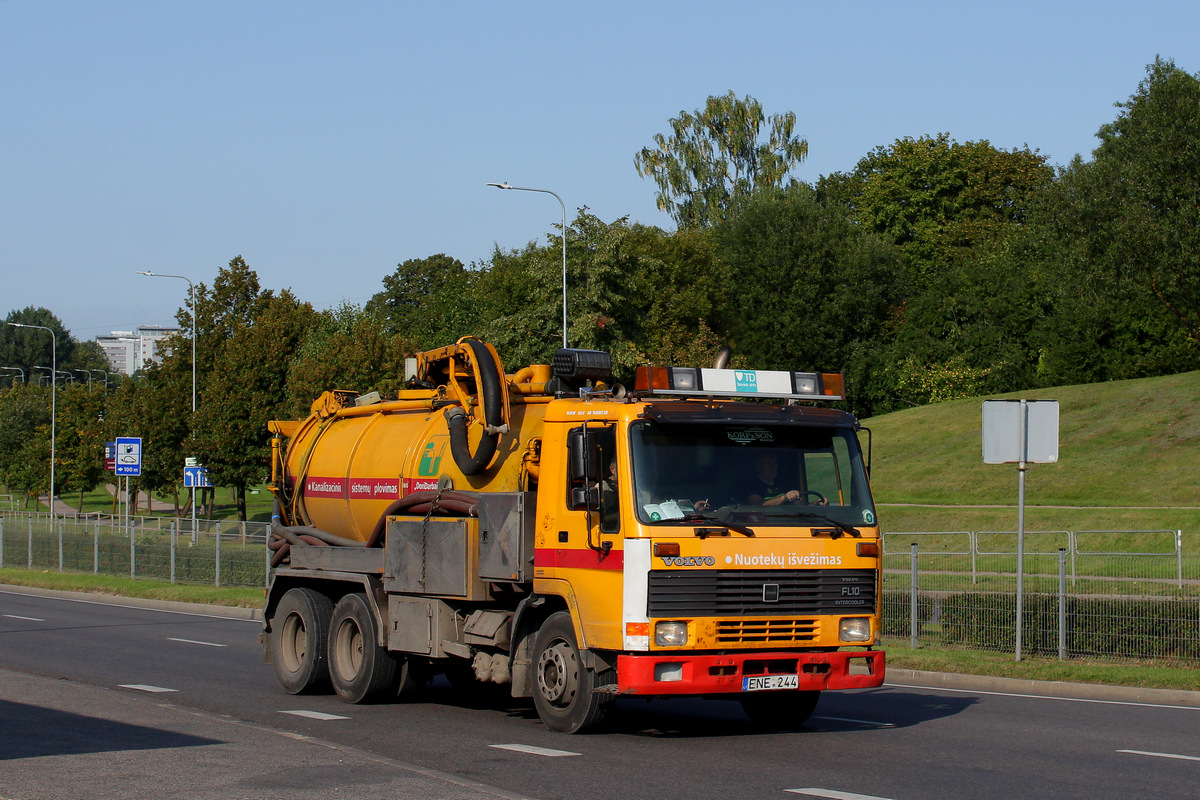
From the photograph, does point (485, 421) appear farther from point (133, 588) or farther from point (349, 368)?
point (349, 368)

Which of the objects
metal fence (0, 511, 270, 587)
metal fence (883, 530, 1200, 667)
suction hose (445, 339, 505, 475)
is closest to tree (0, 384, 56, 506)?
metal fence (0, 511, 270, 587)

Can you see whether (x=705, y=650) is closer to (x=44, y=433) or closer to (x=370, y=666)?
(x=370, y=666)

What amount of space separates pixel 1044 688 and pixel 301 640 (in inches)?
315

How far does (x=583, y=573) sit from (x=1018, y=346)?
6339 cm

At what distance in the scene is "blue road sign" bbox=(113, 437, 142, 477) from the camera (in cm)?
3741

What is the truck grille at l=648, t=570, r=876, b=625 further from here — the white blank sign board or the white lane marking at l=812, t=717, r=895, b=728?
the white blank sign board

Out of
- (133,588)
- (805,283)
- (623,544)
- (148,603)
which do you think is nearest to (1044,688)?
(623,544)

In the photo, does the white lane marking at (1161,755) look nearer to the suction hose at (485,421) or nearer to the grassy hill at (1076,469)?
the suction hose at (485,421)

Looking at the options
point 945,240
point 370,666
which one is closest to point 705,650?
point 370,666

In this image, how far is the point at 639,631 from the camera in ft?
32.1

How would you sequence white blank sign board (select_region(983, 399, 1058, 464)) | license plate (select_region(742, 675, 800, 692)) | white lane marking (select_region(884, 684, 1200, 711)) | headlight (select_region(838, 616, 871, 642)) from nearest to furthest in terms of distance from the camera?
license plate (select_region(742, 675, 800, 692))
headlight (select_region(838, 616, 871, 642))
white lane marking (select_region(884, 684, 1200, 711))
white blank sign board (select_region(983, 399, 1058, 464))

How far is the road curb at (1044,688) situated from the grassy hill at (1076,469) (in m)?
19.5

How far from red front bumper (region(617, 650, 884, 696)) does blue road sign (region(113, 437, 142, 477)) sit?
30419 mm

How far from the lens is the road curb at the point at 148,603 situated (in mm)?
25734
